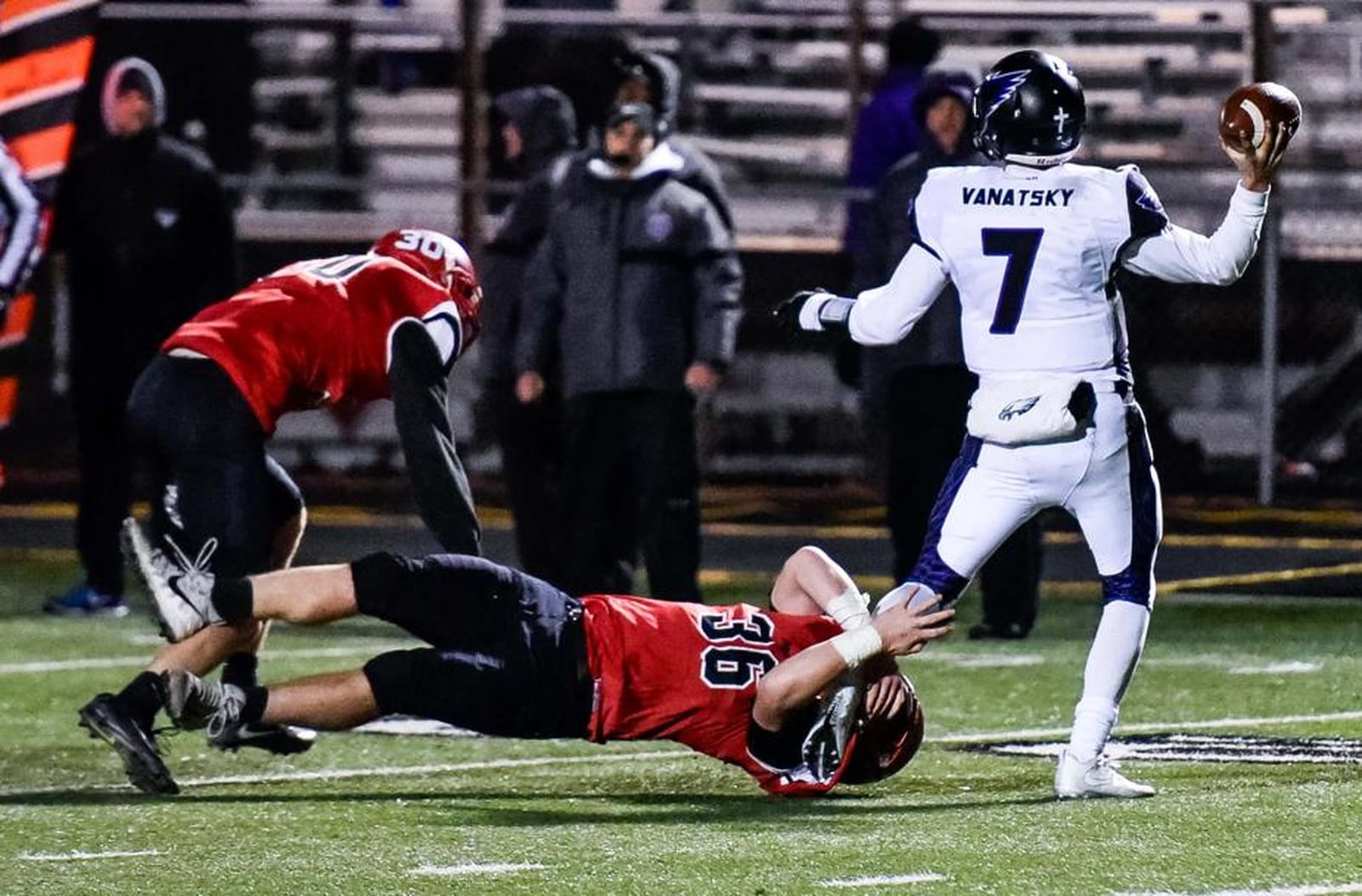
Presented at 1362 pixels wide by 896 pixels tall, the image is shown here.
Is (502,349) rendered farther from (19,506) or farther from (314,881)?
(314,881)

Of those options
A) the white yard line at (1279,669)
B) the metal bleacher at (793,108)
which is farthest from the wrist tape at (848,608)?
the metal bleacher at (793,108)

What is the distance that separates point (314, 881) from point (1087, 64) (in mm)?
12397

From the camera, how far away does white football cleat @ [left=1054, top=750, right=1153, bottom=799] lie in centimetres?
791

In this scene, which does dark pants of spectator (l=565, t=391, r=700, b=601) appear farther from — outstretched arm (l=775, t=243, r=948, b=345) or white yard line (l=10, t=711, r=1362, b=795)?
outstretched arm (l=775, t=243, r=948, b=345)

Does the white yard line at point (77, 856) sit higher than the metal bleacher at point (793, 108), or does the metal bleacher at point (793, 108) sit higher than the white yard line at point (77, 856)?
the metal bleacher at point (793, 108)

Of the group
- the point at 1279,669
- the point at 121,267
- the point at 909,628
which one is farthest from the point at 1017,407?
the point at 121,267

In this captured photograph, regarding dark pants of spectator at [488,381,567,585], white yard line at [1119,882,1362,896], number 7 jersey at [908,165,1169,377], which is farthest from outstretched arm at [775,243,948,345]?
dark pants of spectator at [488,381,567,585]

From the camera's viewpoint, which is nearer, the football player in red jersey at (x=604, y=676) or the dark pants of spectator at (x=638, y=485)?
the football player in red jersey at (x=604, y=676)

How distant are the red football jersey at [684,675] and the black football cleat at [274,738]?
2.70 feet

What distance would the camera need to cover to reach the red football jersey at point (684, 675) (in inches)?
314

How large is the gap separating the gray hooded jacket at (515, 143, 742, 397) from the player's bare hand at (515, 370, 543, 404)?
137 millimetres

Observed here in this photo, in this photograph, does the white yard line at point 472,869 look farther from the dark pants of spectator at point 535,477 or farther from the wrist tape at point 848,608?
the dark pants of spectator at point 535,477

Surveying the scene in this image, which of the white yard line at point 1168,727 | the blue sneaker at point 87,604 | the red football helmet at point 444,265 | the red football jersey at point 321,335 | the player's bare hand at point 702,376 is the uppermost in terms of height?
the red football helmet at point 444,265

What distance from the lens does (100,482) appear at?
42.5 feet
